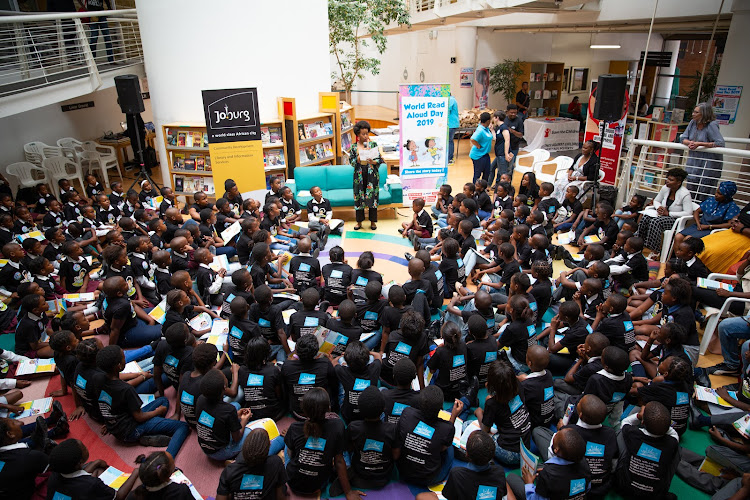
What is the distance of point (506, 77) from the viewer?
49.6 ft

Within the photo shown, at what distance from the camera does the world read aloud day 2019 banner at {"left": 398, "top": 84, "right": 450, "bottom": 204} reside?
342 inches

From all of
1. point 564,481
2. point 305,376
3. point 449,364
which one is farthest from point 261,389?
point 564,481

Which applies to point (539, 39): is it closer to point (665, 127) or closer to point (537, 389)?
point (665, 127)

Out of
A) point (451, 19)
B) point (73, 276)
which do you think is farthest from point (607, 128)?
point (73, 276)

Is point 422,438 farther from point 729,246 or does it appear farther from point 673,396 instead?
point 729,246

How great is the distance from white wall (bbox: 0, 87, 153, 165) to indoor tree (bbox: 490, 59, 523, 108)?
10.8 metres

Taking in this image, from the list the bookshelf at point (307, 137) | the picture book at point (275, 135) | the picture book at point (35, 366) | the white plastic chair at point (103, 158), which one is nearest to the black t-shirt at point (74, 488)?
the picture book at point (35, 366)

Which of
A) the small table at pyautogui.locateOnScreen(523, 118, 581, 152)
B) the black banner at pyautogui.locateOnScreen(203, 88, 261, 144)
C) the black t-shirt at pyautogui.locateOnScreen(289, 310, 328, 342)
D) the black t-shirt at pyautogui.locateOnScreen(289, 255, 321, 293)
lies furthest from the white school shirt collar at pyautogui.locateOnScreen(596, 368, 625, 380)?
the small table at pyautogui.locateOnScreen(523, 118, 581, 152)

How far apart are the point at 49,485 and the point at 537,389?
10.9 feet

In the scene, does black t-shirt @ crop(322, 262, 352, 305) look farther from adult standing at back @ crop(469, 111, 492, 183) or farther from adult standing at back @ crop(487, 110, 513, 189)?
adult standing at back @ crop(487, 110, 513, 189)

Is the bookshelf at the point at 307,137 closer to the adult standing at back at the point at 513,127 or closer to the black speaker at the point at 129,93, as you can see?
the black speaker at the point at 129,93

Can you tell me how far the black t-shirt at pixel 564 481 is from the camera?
2805mm

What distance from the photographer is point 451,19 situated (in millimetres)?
13945

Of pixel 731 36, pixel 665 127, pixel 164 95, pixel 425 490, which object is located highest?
pixel 731 36
